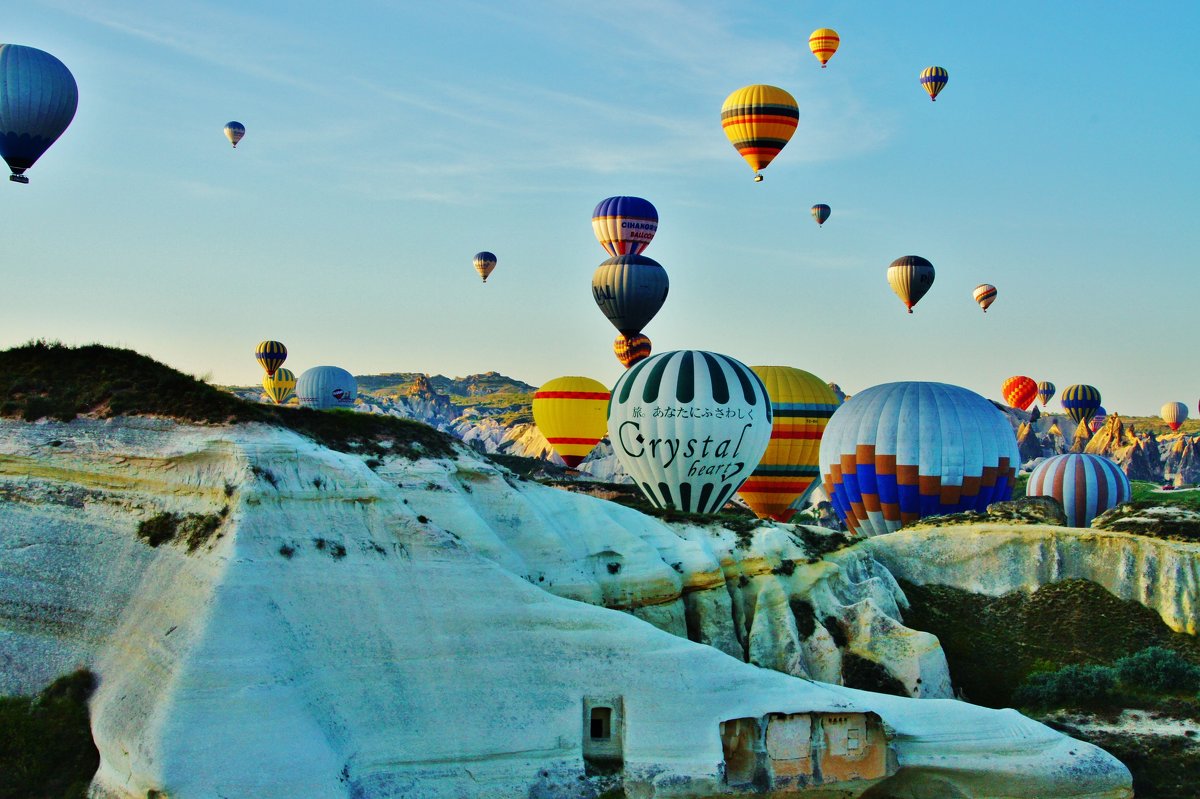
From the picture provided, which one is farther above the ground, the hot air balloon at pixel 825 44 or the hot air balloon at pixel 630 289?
the hot air balloon at pixel 825 44

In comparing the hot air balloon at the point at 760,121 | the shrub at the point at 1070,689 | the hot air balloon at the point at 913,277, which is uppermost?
the hot air balloon at the point at 760,121

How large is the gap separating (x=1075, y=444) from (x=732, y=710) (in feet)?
515

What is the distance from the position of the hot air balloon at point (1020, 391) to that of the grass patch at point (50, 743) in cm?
15216

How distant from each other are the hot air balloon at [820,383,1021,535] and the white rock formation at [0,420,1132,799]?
24940 mm

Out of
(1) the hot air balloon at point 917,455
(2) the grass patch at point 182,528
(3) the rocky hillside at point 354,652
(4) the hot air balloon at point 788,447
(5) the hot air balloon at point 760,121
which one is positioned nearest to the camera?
(3) the rocky hillside at point 354,652

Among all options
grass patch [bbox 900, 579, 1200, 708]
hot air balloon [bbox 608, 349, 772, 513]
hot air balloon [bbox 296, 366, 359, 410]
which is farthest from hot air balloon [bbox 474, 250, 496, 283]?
grass patch [bbox 900, 579, 1200, 708]

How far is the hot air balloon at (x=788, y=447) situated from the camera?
7538 cm

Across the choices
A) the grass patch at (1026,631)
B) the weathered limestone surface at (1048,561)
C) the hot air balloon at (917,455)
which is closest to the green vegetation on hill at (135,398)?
the grass patch at (1026,631)

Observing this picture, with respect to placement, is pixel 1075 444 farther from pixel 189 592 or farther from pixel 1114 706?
pixel 189 592

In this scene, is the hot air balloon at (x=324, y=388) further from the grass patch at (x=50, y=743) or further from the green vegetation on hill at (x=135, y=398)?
the grass patch at (x=50, y=743)

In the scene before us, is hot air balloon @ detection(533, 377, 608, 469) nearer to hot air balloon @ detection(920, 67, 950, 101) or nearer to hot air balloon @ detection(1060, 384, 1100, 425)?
hot air balloon @ detection(920, 67, 950, 101)

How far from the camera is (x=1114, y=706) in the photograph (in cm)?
4091

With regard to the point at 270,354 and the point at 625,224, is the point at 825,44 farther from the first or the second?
the point at 270,354

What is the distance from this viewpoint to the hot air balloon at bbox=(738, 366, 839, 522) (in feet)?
247
